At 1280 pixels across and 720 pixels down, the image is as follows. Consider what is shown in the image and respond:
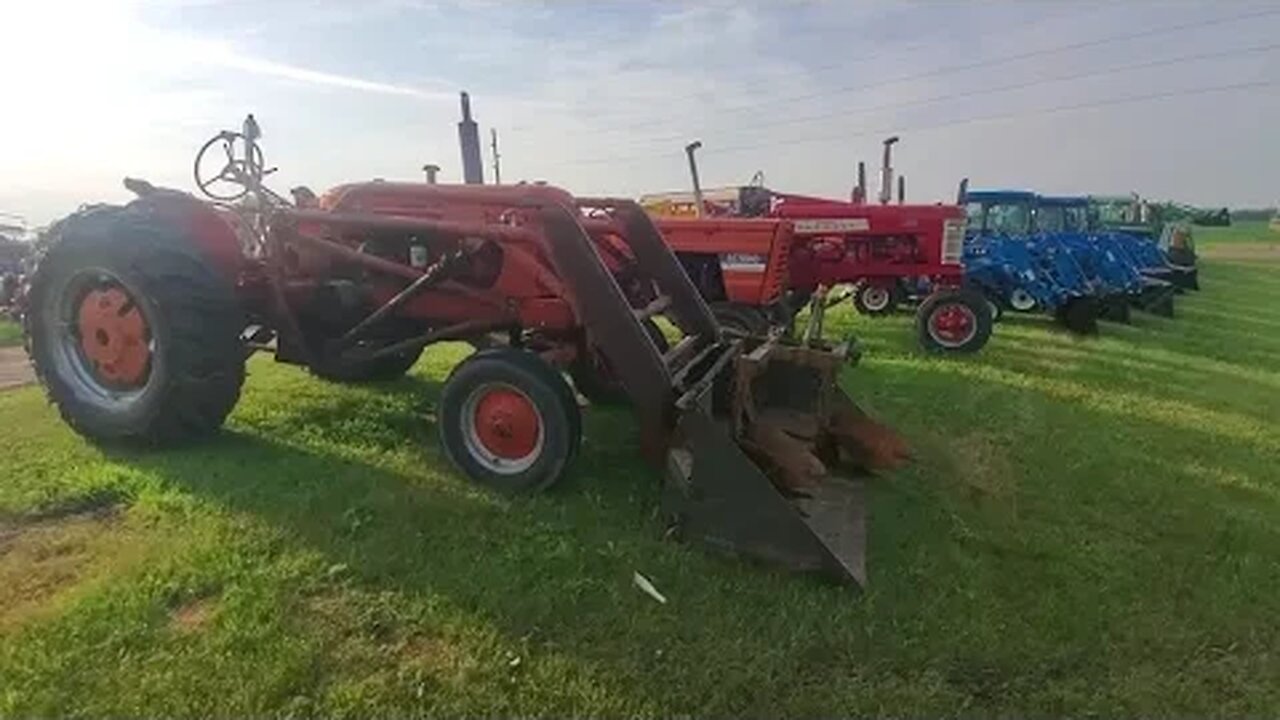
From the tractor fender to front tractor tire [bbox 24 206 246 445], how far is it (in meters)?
0.07

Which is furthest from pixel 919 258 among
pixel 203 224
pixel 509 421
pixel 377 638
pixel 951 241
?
pixel 377 638

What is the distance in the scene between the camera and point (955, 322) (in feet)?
31.0

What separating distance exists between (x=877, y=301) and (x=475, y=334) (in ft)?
29.0

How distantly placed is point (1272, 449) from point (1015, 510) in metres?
2.57

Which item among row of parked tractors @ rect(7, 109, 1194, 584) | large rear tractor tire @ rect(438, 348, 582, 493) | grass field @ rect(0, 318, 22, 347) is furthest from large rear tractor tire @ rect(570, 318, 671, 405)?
grass field @ rect(0, 318, 22, 347)

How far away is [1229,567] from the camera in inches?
140

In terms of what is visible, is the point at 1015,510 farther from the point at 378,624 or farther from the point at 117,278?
the point at 117,278

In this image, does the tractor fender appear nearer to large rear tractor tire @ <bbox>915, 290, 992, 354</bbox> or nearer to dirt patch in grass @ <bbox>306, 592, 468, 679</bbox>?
dirt patch in grass @ <bbox>306, 592, 468, 679</bbox>

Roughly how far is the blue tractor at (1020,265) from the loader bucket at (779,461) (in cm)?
840

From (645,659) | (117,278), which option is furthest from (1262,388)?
(117,278)

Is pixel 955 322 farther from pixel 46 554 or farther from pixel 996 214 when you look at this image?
pixel 46 554

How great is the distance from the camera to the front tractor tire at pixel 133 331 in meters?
4.31

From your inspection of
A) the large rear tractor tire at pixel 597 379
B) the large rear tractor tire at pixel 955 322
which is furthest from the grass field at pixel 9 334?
the large rear tractor tire at pixel 955 322

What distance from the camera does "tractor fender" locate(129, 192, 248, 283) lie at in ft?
15.0
